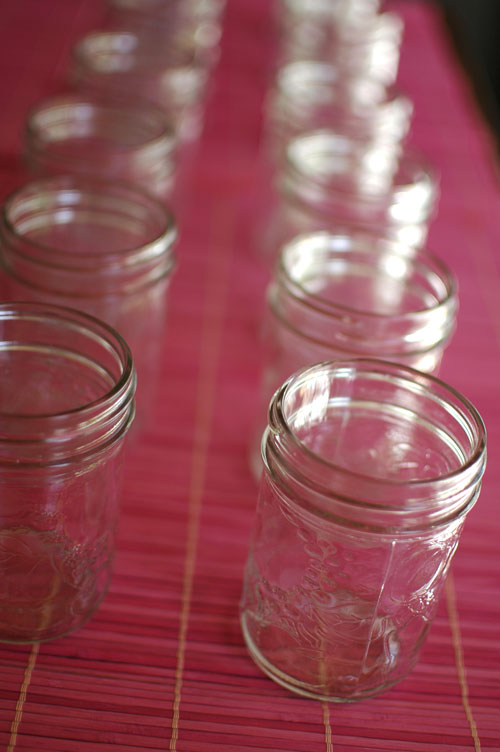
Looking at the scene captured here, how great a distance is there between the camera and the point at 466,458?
0.55 metres

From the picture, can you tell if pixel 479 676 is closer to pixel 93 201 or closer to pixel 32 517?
pixel 32 517

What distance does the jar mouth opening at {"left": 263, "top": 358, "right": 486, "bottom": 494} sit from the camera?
49 centimetres

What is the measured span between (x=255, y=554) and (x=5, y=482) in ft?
0.53

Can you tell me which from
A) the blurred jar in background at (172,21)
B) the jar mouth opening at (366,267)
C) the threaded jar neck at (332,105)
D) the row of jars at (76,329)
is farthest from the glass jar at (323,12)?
the jar mouth opening at (366,267)

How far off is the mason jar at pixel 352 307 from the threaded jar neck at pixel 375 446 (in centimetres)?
7

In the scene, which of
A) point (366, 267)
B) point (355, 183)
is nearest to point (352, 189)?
point (355, 183)

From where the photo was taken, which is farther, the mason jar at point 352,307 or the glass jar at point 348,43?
the glass jar at point 348,43

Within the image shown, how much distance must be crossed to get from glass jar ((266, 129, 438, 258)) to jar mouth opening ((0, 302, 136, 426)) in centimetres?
29

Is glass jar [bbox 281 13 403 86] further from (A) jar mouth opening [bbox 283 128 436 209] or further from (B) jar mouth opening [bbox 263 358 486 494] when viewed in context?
(B) jar mouth opening [bbox 263 358 486 494]

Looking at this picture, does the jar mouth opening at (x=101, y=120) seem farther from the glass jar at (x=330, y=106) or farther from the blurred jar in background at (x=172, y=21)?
the blurred jar in background at (x=172, y=21)

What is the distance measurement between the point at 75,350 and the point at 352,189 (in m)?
0.44

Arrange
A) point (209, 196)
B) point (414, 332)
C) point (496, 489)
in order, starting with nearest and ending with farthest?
point (414, 332) < point (496, 489) < point (209, 196)

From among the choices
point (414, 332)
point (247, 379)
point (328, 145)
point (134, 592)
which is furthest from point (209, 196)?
point (134, 592)

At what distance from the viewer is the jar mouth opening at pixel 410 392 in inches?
19.1
